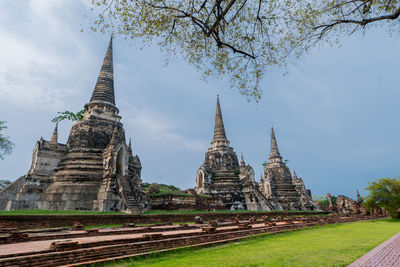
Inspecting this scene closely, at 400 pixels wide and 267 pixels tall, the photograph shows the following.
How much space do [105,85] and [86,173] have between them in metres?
10.6

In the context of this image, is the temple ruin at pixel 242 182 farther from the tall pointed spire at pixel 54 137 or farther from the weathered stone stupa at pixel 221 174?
the tall pointed spire at pixel 54 137

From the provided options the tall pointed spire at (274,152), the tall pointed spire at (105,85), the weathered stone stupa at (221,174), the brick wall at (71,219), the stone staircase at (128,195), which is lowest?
the brick wall at (71,219)

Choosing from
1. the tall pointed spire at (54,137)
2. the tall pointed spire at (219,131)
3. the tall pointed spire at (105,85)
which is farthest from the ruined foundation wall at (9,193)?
the tall pointed spire at (219,131)

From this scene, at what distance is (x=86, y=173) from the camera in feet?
62.4

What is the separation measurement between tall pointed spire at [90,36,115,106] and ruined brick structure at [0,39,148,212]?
0.35 feet

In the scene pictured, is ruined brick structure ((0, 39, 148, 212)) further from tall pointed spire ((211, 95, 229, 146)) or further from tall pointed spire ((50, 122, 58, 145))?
tall pointed spire ((211, 95, 229, 146))

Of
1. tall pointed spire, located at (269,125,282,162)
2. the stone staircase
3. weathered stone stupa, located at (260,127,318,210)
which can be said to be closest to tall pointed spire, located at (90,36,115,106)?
the stone staircase

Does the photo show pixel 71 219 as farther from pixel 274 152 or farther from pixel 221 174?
pixel 274 152

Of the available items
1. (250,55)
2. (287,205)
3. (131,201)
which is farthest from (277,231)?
(287,205)

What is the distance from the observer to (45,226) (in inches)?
470

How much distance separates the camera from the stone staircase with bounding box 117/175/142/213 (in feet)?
55.0

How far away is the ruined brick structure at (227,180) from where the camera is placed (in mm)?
28781

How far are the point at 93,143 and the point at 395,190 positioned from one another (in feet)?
91.9

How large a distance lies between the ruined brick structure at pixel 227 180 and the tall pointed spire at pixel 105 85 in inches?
578
